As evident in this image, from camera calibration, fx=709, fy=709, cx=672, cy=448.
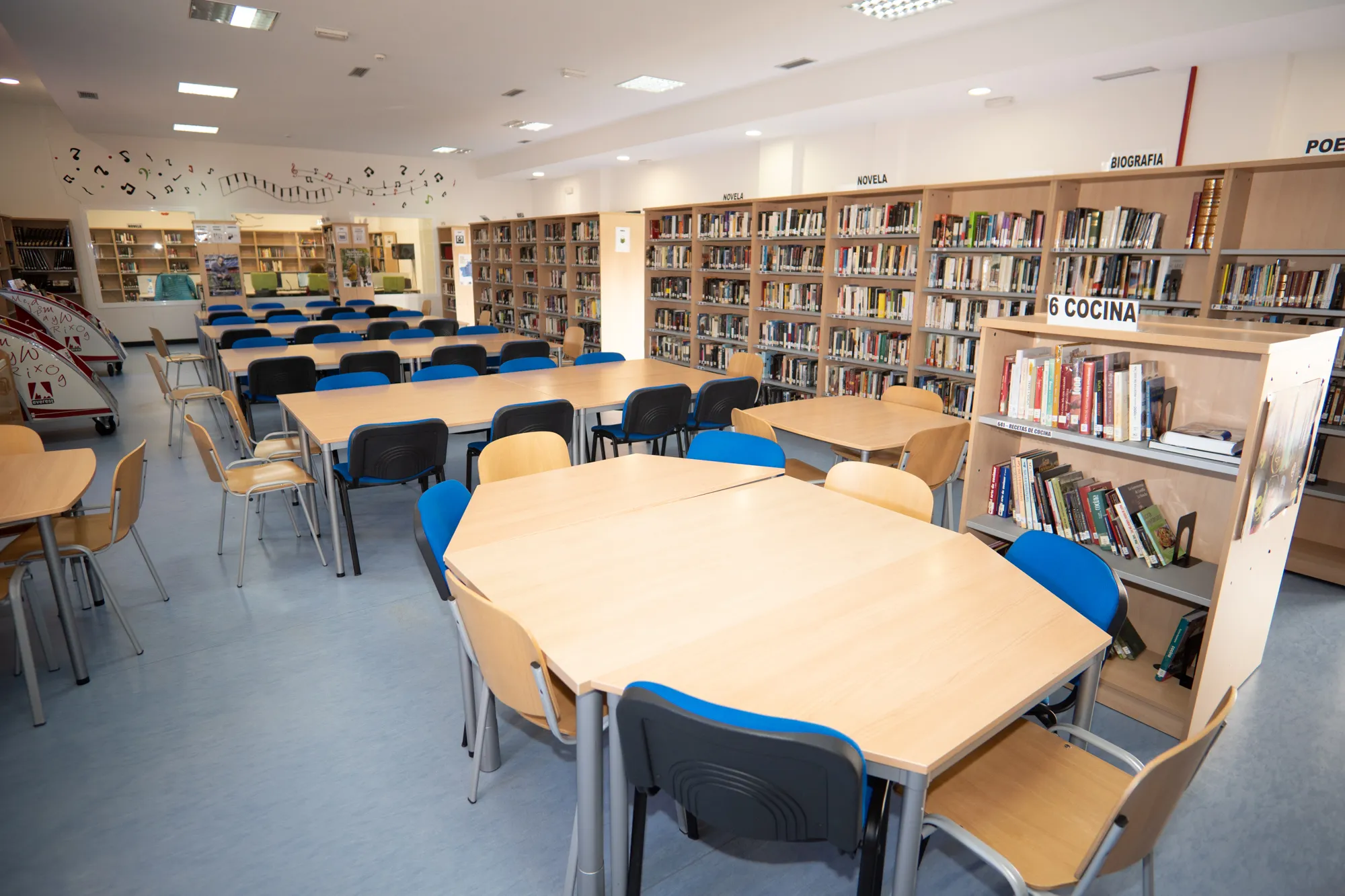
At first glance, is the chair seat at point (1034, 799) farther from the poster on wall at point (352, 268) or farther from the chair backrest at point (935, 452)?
the poster on wall at point (352, 268)

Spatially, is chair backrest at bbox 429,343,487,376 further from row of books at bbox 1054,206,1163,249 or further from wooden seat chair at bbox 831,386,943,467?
row of books at bbox 1054,206,1163,249

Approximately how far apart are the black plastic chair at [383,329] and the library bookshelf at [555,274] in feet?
6.30

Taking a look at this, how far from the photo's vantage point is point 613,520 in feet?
7.90

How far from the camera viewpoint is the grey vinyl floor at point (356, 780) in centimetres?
193

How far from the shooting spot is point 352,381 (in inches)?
191

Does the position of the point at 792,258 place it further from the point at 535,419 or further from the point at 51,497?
the point at 51,497

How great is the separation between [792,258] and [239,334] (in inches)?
213

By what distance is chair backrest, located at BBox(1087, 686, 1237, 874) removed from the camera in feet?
3.97

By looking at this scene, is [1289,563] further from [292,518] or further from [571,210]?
[571,210]

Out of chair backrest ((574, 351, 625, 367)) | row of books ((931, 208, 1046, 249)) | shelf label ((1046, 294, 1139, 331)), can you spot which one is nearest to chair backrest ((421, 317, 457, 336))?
chair backrest ((574, 351, 625, 367))

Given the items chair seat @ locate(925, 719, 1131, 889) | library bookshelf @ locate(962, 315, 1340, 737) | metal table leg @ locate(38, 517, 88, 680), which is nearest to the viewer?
chair seat @ locate(925, 719, 1131, 889)

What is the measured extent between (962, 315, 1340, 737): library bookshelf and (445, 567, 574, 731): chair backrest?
198 centimetres

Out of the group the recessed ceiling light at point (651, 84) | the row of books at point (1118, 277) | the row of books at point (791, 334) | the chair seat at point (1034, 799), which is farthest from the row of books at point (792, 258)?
the chair seat at point (1034, 799)

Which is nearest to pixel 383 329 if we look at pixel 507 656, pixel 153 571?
pixel 153 571
